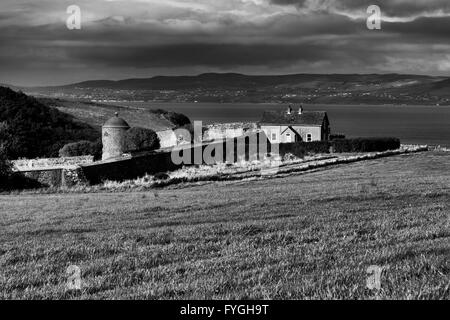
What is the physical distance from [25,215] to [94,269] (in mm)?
12567

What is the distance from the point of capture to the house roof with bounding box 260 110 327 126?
8562 cm

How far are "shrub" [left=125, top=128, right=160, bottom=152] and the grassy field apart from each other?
38.5 m

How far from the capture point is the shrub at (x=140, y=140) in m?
59.6

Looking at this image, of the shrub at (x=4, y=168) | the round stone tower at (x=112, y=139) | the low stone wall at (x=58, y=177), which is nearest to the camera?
the low stone wall at (x=58, y=177)

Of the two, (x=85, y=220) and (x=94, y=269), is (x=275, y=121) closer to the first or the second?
(x=85, y=220)

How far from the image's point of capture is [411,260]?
9148 mm

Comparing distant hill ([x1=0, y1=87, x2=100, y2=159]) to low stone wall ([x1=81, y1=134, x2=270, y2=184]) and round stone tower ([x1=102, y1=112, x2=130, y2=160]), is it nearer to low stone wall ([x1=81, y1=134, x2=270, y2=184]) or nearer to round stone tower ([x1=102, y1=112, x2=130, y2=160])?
round stone tower ([x1=102, y1=112, x2=130, y2=160])

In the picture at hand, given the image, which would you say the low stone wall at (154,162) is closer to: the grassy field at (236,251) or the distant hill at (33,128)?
the distant hill at (33,128)

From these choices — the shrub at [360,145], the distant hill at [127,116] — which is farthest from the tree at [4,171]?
the distant hill at [127,116]

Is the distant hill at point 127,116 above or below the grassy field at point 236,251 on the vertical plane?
below

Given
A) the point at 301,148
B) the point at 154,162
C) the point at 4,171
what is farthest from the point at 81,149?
the point at 301,148

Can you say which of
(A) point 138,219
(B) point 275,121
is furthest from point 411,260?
(B) point 275,121

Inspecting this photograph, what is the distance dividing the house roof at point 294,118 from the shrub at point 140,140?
27.3 metres
